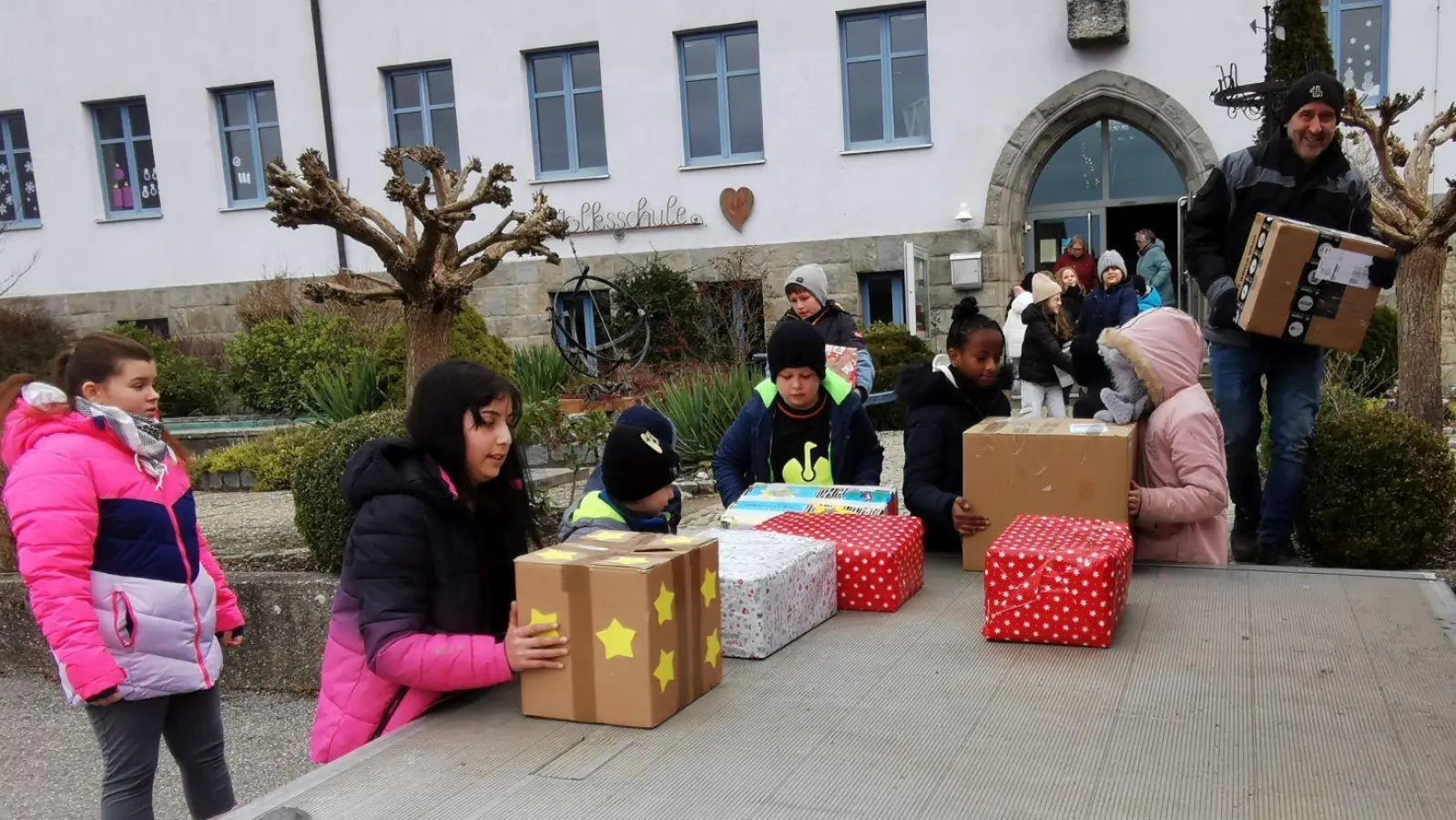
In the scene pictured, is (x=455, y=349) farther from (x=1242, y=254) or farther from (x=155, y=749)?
(x=1242, y=254)

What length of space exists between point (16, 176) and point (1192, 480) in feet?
60.1

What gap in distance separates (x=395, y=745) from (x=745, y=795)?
2.29 ft

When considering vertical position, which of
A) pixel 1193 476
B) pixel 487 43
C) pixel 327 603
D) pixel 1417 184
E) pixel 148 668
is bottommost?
pixel 327 603

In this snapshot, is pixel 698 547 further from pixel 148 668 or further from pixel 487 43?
pixel 487 43

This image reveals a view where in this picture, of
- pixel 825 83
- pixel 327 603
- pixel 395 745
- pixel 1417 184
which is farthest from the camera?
pixel 825 83

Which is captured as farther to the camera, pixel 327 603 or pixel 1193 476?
pixel 327 603

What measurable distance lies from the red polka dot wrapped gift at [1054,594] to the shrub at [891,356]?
292 inches

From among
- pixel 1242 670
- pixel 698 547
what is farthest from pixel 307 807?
pixel 1242 670

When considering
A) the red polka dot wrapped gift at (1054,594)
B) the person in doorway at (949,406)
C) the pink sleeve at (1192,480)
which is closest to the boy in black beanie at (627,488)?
the red polka dot wrapped gift at (1054,594)

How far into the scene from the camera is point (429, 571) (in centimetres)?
211

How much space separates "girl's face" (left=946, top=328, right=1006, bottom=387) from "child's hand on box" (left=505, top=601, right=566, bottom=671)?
6.91 feet

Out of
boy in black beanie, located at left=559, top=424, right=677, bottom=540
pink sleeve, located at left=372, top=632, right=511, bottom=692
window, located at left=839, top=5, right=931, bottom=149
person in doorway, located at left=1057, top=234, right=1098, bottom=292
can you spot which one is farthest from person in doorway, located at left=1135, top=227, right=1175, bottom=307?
pink sleeve, located at left=372, top=632, right=511, bottom=692

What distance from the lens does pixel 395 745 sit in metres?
1.92

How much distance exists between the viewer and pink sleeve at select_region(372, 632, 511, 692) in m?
2.01
